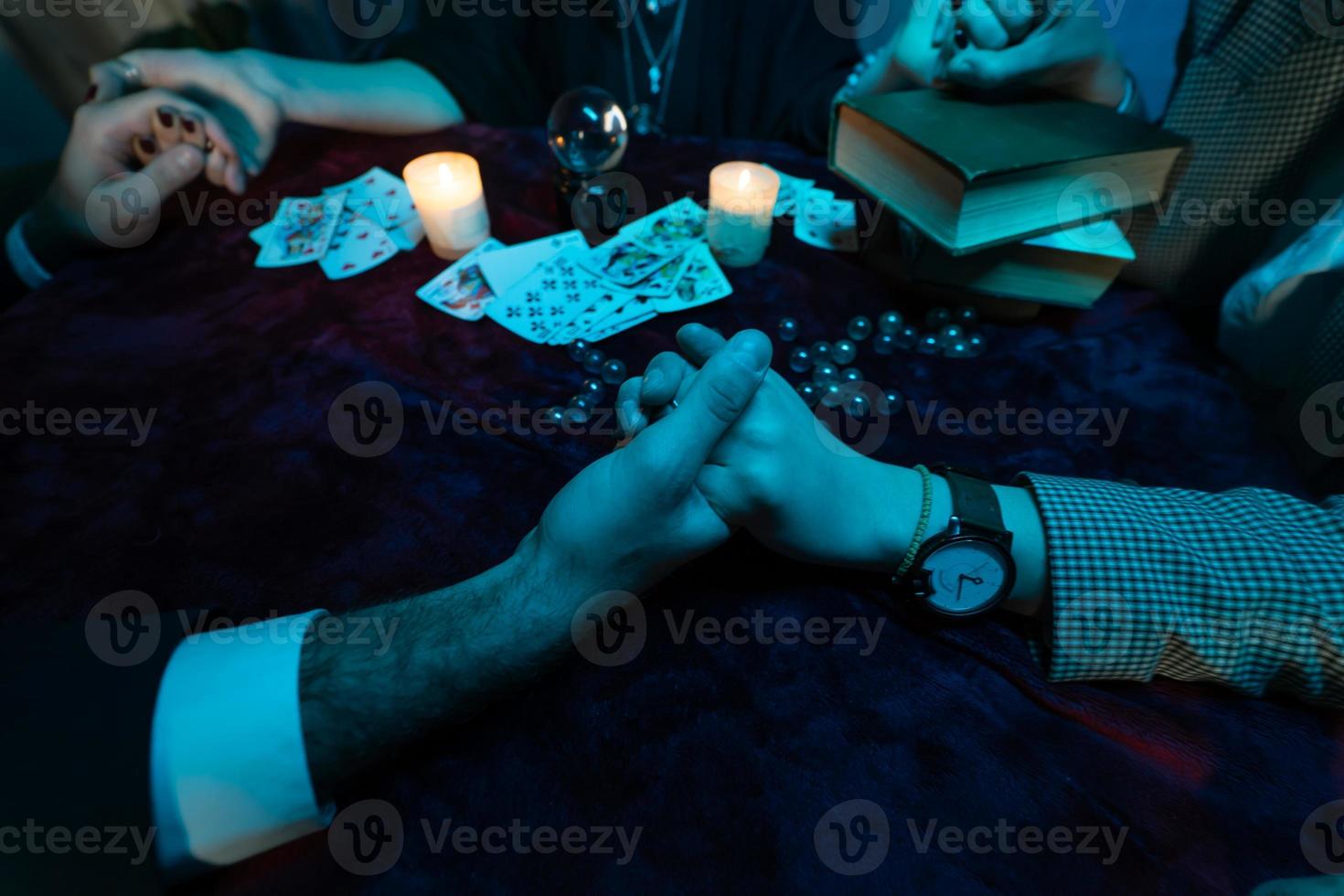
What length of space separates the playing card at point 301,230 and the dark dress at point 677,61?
1.49 ft

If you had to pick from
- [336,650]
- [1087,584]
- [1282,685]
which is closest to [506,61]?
[336,650]

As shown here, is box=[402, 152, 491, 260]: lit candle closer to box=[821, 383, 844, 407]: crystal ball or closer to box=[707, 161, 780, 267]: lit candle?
box=[707, 161, 780, 267]: lit candle

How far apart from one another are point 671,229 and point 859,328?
0.40m

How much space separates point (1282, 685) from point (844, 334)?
638mm

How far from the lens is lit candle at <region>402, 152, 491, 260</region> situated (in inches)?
40.3

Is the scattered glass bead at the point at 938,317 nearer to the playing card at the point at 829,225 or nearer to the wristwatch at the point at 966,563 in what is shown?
the playing card at the point at 829,225

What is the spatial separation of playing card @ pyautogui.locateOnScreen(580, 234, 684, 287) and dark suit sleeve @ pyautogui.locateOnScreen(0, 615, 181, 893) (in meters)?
0.76

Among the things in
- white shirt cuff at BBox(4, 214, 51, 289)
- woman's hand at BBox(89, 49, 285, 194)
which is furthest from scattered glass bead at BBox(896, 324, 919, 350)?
white shirt cuff at BBox(4, 214, 51, 289)

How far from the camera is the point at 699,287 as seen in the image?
103cm

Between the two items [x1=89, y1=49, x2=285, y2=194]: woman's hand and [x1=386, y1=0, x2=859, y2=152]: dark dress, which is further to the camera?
[x1=386, y1=0, x2=859, y2=152]: dark dress

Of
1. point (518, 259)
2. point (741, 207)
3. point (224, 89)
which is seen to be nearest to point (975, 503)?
point (741, 207)

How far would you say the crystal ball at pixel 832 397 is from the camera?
0.88 m

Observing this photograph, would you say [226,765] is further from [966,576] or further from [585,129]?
[585,129]

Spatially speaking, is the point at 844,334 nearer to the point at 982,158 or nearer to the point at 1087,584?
the point at 982,158
